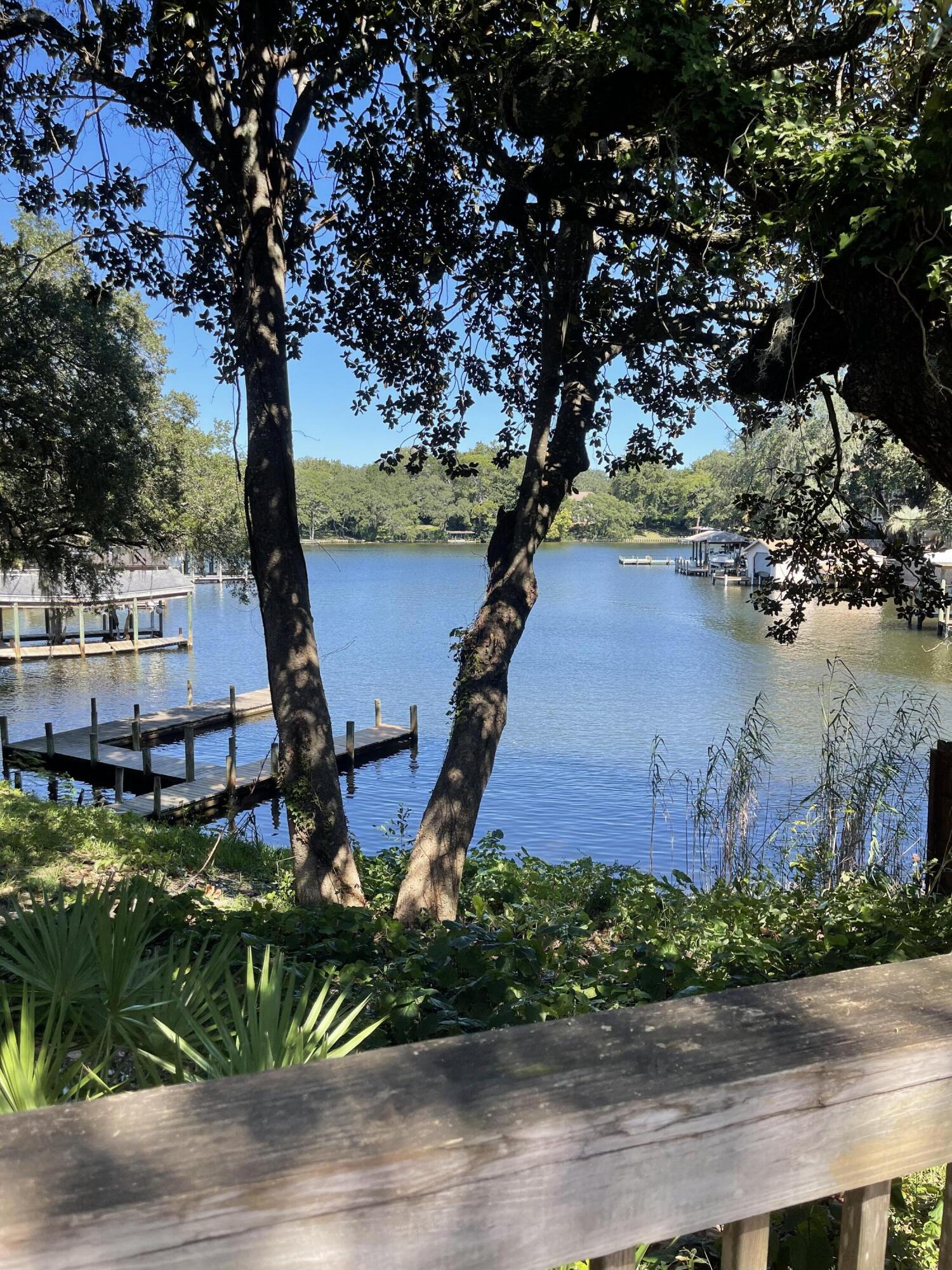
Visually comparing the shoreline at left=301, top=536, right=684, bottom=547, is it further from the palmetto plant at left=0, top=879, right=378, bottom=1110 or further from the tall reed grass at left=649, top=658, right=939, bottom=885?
the palmetto plant at left=0, top=879, right=378, bottom=1110

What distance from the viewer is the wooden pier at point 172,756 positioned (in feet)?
54.5

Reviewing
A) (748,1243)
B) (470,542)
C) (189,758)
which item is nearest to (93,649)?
(189,758)

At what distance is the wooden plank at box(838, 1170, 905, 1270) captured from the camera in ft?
3.48

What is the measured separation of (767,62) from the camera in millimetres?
5219

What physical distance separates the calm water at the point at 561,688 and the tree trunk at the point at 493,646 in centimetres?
140

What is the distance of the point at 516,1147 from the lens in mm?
884

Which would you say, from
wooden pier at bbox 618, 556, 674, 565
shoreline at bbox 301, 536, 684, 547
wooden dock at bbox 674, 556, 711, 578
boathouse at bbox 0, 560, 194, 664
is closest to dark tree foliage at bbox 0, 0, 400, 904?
boathouse at bbox 0, 560, 194, 664

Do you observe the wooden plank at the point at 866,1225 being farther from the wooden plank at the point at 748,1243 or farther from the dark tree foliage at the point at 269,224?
the dark tree foliage at the point at 269,224

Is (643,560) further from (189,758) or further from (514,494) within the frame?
(189,758)

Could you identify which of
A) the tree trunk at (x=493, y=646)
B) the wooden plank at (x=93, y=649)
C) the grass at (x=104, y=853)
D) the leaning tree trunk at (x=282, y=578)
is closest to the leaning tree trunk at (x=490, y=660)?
the tree trunk at (x=493, y=646)

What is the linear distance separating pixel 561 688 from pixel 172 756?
1165 centimetres

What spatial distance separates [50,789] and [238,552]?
7445 mm

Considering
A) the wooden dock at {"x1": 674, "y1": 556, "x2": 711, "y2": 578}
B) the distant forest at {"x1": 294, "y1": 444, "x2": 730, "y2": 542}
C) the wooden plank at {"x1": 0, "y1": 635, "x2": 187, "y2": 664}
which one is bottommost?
the wooden plank at {"x1": 0, "y1": 635, "x2": 187, "y2": 664}

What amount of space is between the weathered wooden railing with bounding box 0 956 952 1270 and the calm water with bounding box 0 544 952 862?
258 inches
